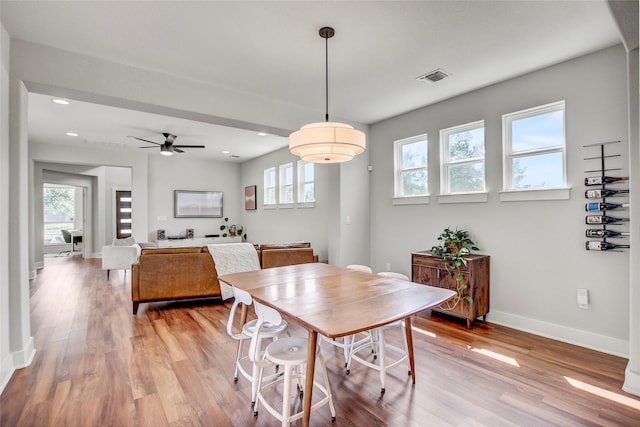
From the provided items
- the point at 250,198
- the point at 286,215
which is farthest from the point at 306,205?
the point at 250,198

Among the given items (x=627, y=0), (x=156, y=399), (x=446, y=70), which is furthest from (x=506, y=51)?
(x=156, y=399)

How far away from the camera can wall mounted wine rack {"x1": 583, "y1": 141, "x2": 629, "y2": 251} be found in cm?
262

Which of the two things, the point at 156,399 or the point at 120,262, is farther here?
the point at 120,262

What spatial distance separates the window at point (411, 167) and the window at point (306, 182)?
2001 millimetres

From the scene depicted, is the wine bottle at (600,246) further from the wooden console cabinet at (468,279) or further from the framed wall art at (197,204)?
the framed wall art at (197,204)

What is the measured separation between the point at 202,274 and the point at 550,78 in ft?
14.8

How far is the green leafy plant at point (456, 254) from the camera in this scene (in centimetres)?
329

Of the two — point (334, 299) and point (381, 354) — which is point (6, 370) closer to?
point (334, 299)

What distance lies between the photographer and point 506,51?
107 inches

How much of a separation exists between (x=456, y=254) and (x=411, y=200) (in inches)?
43.2

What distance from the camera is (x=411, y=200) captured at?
167 inches

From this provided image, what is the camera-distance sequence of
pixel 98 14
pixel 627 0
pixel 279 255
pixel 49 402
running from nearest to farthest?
pixel 627 0
pixel 49 402
pixel 98 14
pixel 279 255

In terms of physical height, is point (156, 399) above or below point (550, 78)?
below

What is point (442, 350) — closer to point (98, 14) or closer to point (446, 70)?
point (446, 70)
